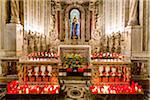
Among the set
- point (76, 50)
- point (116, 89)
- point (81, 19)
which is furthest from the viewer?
point (81, 19)

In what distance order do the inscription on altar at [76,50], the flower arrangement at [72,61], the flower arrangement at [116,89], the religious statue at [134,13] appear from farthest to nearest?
the inscription on altar at [76,50] < the flower arrangement at [72,61] < the religious statue at [134,13] < the flower arrangement at [116,89]

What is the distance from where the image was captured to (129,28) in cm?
1068

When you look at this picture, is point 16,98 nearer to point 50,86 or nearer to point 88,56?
point 50,86

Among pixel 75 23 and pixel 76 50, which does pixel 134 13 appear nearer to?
pixel 76 50

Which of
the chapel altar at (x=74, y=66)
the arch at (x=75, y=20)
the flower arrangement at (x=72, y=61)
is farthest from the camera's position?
the arch at (x=75, y=20)

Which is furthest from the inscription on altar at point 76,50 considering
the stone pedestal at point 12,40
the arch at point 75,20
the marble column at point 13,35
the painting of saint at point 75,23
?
the arch at point 75,20

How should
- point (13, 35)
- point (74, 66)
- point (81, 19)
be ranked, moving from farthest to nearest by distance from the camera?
point (81, 19) < point (74, 66) < point (13, 35)

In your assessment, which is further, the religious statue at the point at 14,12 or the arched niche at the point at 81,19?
the arched niche at the point at 81,19

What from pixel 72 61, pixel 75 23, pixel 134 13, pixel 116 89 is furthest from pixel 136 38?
pixel 75 23

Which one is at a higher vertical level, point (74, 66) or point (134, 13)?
point (134, 13)

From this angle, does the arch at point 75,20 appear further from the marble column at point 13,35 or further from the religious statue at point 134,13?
the marble column at point 13,35

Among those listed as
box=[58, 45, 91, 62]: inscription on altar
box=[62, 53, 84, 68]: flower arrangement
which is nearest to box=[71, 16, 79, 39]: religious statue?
box=[58, 45, 91, 62]: inscription on altar

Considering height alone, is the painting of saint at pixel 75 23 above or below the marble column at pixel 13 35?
above

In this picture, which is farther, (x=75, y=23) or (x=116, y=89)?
(x=75, y=23)
